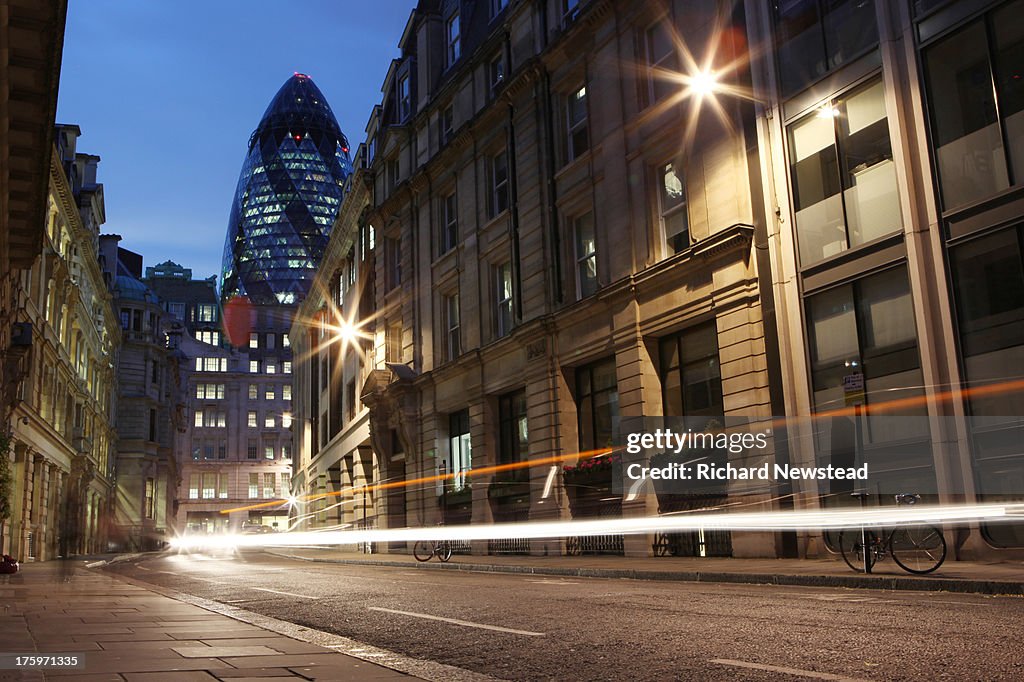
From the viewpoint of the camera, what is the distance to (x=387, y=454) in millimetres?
41281

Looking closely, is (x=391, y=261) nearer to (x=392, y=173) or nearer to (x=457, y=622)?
(x=392, y=173)

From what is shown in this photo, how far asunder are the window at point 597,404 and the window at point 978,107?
1140cm

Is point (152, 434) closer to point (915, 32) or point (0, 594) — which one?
point (0, 594)

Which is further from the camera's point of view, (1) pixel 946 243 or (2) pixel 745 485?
(2) pixel 745 485

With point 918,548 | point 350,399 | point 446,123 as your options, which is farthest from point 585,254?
point 350,399

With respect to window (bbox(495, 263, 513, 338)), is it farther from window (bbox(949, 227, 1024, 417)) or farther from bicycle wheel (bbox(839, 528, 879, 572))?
bicycle wheel (bbox(839, 528, 879, 572))

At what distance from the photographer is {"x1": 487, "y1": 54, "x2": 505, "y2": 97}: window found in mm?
33656

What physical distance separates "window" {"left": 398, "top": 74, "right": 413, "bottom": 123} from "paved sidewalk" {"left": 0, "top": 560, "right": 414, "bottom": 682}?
35298mm

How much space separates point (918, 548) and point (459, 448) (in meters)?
24.1

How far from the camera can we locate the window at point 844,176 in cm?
1819

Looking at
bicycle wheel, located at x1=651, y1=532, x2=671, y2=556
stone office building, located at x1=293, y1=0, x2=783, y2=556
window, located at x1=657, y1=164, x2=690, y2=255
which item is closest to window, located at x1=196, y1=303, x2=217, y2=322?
stone office building, located at x1=293, y1=0, x2=783, y2=556

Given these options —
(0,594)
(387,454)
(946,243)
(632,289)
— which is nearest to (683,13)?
(632,289)

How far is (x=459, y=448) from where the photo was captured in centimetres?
3578

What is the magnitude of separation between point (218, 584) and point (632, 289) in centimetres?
1264
